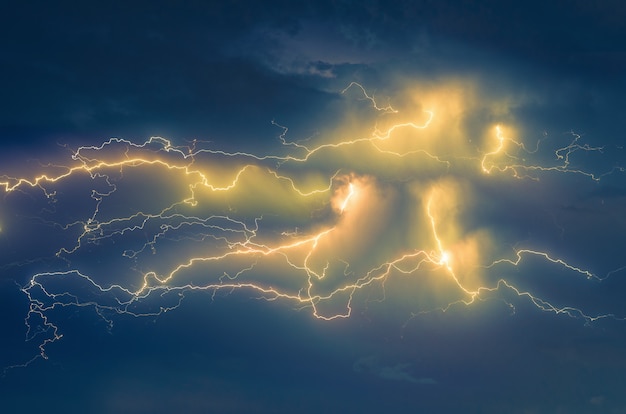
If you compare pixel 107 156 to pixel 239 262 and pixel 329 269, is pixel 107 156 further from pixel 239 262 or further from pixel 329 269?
pixel 329 269

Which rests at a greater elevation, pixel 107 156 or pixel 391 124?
pixel 391 124

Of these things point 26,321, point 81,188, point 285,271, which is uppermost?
point 81,188

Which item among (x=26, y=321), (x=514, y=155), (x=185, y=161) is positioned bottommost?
(x=26, y=321)

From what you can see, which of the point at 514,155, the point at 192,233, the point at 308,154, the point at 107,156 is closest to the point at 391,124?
the point at 308,154

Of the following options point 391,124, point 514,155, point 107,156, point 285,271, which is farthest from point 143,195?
point 514,155

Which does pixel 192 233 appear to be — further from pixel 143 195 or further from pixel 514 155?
pixel 514 155

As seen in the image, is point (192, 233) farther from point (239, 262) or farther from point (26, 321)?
Result: point (26, 321)

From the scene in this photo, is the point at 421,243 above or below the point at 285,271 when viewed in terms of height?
above
